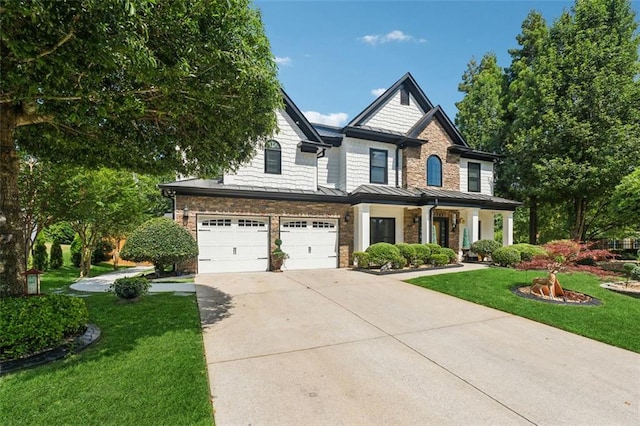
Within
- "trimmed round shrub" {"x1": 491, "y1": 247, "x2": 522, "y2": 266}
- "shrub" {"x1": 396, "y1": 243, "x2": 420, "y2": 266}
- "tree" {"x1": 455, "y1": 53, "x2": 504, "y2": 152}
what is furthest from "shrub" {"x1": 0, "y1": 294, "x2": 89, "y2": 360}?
"tree" {"x1": 455, "y1": 53, "x2": 504, "y2": 152}

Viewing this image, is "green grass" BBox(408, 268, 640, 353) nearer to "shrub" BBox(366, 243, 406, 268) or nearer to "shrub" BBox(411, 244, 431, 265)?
"shrub" BBox(366, 243, 406, 268)

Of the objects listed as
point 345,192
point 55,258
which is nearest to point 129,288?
point 345,192

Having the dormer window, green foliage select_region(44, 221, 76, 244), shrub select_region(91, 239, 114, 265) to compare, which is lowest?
shrub select_region(91, 239, 114, 265)

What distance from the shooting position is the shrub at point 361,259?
486 inches

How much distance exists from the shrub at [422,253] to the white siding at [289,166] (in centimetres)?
511

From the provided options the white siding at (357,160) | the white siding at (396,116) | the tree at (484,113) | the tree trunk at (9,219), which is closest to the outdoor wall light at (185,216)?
the tree trunk at (9,219)

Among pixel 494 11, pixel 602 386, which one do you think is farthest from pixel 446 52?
pixel 602 386

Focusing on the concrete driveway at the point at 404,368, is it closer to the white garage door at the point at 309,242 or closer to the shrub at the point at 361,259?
the shrub at the point at 361,259

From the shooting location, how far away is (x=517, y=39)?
2169 centimetres

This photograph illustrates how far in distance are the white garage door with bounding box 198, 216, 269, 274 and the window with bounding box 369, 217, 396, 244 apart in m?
5.23

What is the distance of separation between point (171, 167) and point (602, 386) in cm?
794

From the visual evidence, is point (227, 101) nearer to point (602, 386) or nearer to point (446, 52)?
point (602, 386)

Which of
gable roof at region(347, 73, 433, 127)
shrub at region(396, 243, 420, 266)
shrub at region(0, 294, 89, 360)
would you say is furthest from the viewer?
gable roof at region(347, 73, 433, 127)

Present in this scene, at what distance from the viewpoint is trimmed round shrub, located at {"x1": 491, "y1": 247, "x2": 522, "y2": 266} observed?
1304 cm
